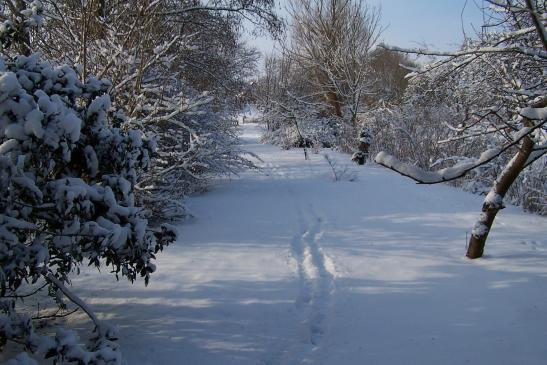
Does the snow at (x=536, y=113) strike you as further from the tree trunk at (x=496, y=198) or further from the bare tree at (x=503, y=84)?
the tree trunk at (x=496, y=198)

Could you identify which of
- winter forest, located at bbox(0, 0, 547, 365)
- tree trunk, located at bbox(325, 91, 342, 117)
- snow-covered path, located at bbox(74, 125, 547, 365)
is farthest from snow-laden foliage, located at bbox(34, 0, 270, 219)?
tree trunk, located at bbox(325, 91, 342, 117)

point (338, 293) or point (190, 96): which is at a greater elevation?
point (190, 96)

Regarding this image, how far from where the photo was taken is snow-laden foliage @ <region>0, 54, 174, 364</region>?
2010mm

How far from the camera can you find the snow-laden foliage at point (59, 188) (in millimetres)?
2010

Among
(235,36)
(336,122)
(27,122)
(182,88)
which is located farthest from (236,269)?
(336,122)

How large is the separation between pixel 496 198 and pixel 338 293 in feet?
6.56

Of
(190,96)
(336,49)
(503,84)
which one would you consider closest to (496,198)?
(503,84)

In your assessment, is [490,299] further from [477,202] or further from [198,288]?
[477,202]

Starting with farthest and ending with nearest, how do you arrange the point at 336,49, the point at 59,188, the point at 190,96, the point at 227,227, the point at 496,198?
1. the point at 336,49
2. the point at 190,96
3. the point at 227,227
4. the point at 496,198
5. the point at 59,188

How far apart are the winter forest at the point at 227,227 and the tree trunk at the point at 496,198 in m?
0.02

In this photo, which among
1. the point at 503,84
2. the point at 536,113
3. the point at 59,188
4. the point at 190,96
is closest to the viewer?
the point at 536,113

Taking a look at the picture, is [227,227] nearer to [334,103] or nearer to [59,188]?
[59,188]

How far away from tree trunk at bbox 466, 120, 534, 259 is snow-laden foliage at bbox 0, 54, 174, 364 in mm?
3543

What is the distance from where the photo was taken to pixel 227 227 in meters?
6.17
